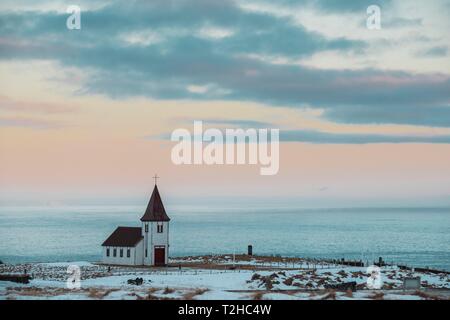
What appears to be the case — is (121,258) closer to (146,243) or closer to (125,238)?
(125,238)

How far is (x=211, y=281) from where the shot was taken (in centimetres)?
5091

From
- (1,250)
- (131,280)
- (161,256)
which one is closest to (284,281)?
(131,280)

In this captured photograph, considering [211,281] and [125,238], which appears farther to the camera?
[125,238]

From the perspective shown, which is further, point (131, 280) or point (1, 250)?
point (1, 250)

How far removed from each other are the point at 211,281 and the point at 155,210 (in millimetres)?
20749

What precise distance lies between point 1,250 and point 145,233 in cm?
8702

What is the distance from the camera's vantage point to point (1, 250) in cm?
14800

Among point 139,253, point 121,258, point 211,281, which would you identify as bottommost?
point 211,281

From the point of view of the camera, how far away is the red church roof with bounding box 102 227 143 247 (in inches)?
2739

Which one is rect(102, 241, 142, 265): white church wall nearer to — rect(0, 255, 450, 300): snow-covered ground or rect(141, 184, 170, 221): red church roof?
rect(141, 184, 170, 221): red church roof

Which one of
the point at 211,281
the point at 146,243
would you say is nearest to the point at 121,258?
the point at 146,243

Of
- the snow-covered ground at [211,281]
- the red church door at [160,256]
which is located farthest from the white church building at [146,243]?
the snow-covered ground at [211,281]

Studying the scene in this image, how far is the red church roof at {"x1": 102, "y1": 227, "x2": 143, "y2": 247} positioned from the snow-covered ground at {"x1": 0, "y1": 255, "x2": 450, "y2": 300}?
3.83 metres
